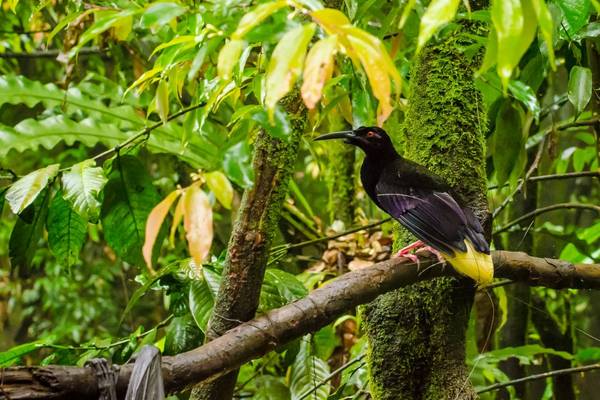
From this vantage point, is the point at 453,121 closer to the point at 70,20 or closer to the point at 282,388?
Result: the point at 70,20

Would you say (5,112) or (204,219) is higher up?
(204,219)

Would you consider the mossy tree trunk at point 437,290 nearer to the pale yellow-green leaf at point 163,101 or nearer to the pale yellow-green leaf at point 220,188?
the pale yellow-green leaf at point 163,101

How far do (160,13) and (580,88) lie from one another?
93cm

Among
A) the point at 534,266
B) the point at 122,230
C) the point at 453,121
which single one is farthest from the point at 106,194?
the point at 534,266

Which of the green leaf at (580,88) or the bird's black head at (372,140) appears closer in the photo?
the green leaf at (580,88)

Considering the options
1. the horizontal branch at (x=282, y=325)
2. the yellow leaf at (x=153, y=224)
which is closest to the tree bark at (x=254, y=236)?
the horizontal branch at (x=282, y=325)

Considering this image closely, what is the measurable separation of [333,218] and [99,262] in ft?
9.58

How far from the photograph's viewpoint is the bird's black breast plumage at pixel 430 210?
5.82 feet

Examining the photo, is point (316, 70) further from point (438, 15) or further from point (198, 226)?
point (198, 226)

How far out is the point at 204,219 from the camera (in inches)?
39.9

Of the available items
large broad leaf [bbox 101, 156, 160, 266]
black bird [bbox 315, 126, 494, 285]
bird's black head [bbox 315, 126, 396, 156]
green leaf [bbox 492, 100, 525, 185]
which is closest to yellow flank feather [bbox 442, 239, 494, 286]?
black bird [bbox 315, 126, 494, 285]

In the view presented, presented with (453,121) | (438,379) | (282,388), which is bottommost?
(282,388)

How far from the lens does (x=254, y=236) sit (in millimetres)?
1419

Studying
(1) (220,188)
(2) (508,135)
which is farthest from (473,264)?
(1) (220,188)
